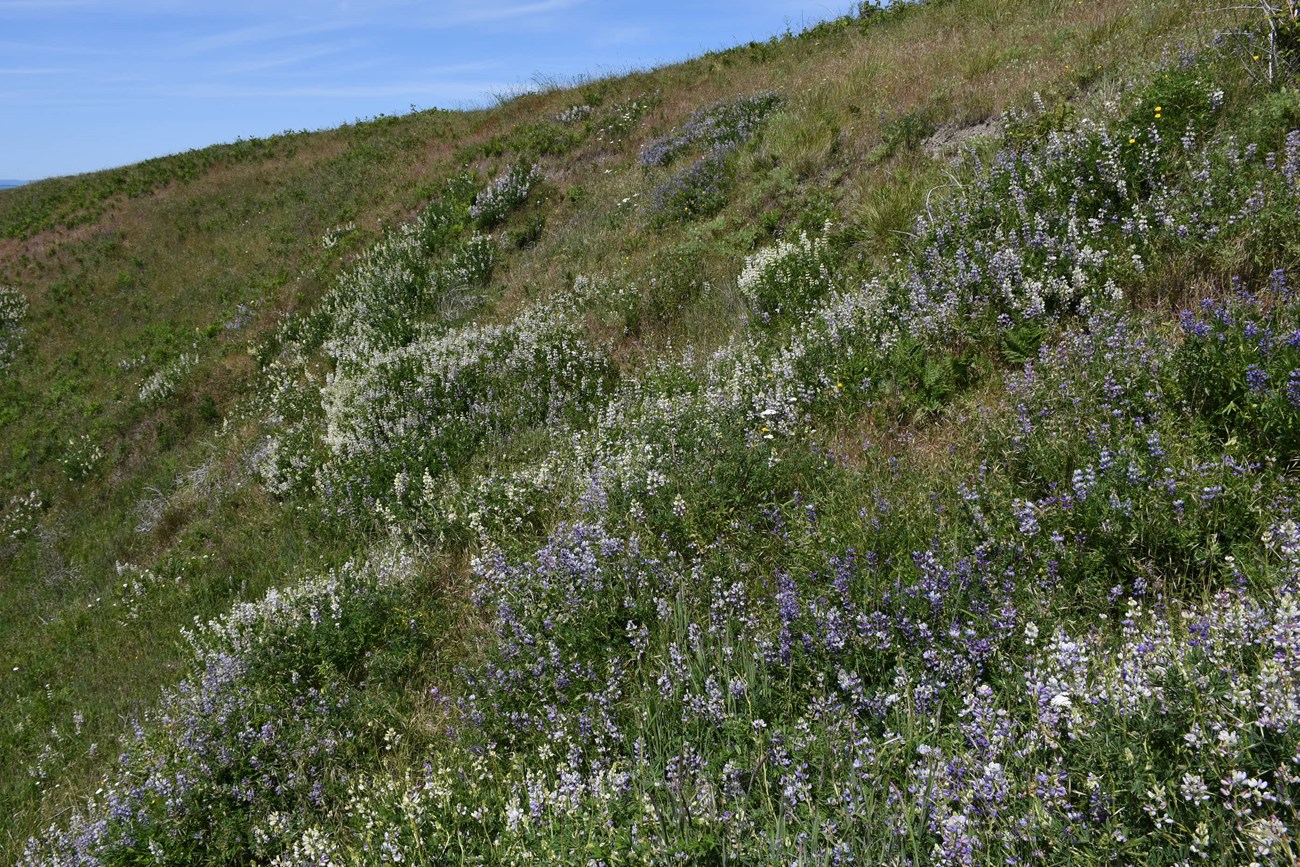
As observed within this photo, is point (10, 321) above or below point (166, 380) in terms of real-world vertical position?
above

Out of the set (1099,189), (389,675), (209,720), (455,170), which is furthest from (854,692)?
(455,170)

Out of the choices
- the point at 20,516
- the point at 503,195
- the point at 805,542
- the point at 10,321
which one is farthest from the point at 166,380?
the point at 805,542

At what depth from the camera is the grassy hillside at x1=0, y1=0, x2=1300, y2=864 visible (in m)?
2.65

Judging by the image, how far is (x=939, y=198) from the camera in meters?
7.18

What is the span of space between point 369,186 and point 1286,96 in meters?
21.9

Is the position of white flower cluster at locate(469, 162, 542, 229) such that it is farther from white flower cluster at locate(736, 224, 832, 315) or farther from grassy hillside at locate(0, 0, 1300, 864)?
white flower cluster at locate(736, 224, 832, 315)

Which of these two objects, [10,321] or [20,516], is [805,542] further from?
[10,321]

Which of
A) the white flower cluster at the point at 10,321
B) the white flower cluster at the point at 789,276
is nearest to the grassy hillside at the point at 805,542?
the white flower cluster at the point at 789,276

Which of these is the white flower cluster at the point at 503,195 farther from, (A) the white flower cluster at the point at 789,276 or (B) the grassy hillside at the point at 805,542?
(A) the white flower cluster at the point at 789,276

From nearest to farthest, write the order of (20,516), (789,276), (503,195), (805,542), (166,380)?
(805,542)
(789,276)
(20,516)
(503,195)
(166,380)

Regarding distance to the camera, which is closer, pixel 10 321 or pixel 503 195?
pixel 503 195

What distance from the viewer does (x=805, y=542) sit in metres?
3.96

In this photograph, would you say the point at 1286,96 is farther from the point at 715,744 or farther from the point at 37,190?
the point at 37,190

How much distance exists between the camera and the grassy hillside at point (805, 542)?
2.65 meters
